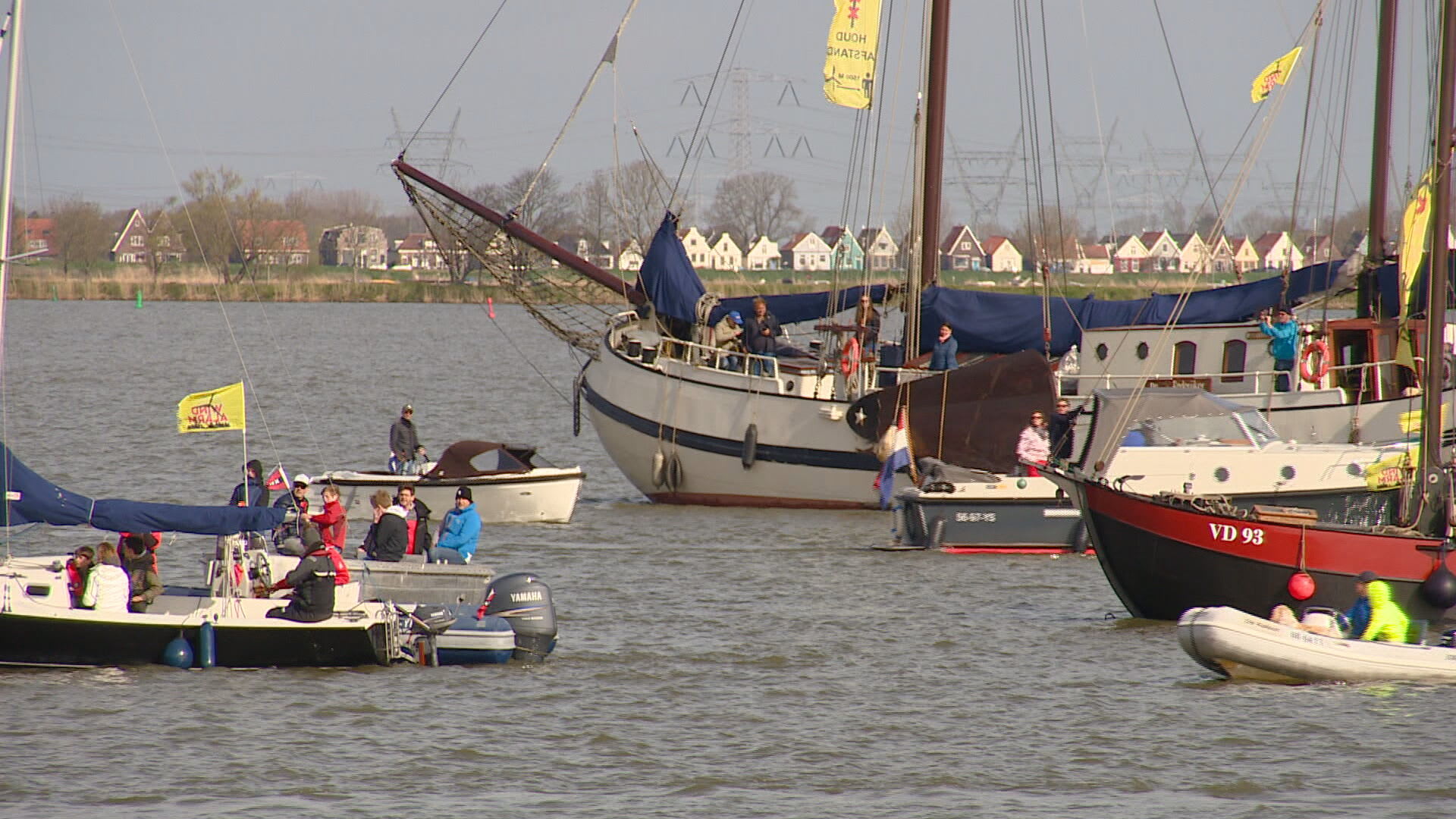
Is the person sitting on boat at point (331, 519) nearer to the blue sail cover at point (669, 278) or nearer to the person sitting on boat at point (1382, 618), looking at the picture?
the person sitting on boat at point (1382, 618)

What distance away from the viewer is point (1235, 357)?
93.9 ft

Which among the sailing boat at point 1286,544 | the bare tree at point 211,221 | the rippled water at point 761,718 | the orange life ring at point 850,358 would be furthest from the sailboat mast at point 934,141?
the bare tree at point 211,221

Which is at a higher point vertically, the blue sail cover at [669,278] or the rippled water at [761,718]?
the blue sail cover at [669,278]

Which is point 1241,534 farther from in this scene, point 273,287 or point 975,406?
point 273,287

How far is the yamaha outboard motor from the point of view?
17.9m

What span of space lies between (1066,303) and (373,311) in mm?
105745

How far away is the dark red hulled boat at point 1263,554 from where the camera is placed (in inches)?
733

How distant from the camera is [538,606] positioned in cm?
1795

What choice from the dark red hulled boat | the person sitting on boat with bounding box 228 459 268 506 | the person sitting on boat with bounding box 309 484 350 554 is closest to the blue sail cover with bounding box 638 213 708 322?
the person sitting on boat with bounding box 228 459 268 506

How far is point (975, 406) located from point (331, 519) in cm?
1160

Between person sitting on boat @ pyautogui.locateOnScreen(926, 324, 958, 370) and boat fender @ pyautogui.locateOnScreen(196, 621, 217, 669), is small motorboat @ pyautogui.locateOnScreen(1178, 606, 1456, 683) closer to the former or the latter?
boat fender @ pyautogui.locateOnScreen(196, 621, 217, 669)

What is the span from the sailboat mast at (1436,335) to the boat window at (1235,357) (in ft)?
27.6

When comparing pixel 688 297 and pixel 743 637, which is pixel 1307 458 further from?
pixel 688 297

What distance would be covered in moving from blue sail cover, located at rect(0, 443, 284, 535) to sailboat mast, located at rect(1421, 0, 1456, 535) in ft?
39.6
